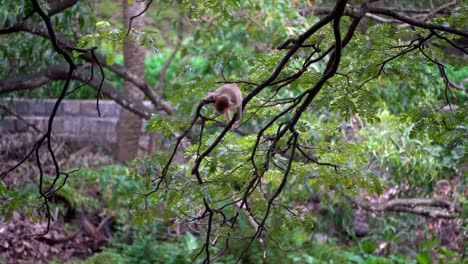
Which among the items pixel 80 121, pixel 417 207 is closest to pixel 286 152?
pixel 417 207

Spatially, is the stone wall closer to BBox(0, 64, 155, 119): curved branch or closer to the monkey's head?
BBox(0, 64, 155, 119): curved branch

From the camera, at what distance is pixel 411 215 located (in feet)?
18.9

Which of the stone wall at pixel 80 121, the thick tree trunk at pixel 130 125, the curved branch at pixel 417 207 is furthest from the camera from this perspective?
the stone wall at pixel 80 121

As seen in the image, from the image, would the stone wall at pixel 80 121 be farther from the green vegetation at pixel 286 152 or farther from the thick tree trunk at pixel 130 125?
the green vegetation at pixel 286 152

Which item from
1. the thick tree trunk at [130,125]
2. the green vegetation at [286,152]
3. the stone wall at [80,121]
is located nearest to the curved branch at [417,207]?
the green vegetation at [286,152]

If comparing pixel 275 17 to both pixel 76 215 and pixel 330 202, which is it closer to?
pixel 330 202

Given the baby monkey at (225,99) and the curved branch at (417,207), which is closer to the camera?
the baby monkey at (225,99)

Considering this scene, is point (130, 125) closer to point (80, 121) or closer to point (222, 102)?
point (80, 121)

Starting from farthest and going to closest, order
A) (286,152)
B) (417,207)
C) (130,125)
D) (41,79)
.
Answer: (130,125) < (417,207) < (41,79) < (286,152)

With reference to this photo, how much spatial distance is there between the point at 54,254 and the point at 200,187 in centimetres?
380

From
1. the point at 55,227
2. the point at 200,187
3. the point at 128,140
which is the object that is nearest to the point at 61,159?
the point at 128,140

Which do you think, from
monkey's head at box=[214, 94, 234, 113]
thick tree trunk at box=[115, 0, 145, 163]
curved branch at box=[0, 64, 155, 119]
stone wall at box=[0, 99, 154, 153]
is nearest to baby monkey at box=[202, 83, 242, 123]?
monkey's head at box=[214, 94, 234, 113]

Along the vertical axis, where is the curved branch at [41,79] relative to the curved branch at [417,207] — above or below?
above

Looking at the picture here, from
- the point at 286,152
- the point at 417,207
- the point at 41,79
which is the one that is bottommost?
the point at 417,207
